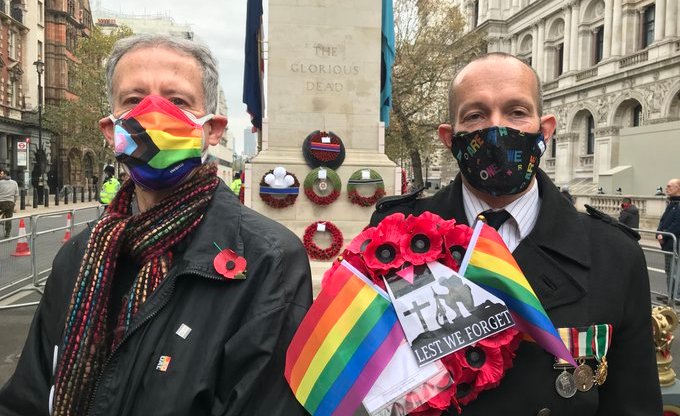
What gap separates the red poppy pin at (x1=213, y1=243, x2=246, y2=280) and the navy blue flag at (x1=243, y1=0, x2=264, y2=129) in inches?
334

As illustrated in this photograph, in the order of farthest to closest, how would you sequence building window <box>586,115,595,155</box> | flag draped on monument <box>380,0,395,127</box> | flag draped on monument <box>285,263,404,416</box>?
building window <box>586,115,595,155</box> → flag draped on monument <box>380,0,395,127</box> → flag draped on monument <box>285,263,404,416</box>

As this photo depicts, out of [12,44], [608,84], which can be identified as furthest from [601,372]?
[12,44]

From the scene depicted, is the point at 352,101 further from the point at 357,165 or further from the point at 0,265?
the point at 0,265

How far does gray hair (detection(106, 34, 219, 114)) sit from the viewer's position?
72.9 inches

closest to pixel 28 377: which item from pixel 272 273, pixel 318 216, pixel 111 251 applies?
pixel 111 251

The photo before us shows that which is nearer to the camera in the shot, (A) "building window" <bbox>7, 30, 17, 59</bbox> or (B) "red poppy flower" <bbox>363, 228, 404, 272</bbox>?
(B) "red poppy flower" <bbox>363, 228, 404, 272</bbox>

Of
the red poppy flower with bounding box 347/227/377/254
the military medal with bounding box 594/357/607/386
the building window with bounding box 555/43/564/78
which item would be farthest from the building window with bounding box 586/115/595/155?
the red poppy flower with bounding box 347/227/377/254

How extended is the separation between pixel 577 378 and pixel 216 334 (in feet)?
3.65

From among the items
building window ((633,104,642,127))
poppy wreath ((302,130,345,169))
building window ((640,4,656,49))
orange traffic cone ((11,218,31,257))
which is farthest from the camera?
building window ((640,4,656,49))

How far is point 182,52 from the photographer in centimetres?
185

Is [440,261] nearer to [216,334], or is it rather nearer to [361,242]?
[361,242]

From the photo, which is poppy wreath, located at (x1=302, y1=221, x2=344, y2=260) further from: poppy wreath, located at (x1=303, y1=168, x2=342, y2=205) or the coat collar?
the coat collar

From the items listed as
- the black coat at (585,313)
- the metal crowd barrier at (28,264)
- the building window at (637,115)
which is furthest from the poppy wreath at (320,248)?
the building window at (637,115)

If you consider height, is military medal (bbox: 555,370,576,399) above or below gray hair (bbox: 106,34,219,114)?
below
